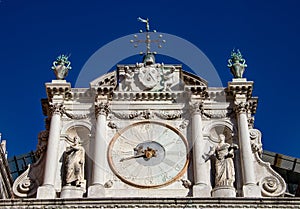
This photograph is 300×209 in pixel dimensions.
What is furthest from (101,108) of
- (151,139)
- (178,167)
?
(178,167)

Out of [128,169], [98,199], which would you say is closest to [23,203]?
[98,199]

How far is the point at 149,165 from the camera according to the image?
80.5ft

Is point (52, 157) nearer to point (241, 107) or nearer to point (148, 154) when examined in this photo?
point (148, 154)

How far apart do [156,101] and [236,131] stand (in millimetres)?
3394

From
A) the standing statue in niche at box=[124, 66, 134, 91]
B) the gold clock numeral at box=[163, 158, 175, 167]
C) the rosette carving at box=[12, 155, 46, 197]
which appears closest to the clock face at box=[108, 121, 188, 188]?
the gold clock numeral at box=[163, 158, 175, 167]

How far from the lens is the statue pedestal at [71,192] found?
75.8ft

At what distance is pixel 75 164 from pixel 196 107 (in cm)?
523

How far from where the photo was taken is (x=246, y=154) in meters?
24.5

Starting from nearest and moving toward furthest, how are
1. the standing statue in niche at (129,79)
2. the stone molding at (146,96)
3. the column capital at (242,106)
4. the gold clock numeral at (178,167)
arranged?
the gold clock numeral at (178,167) < the column capital at (242,106) < the stone molding at (146,96) < the standing statue in niche at (129,79)

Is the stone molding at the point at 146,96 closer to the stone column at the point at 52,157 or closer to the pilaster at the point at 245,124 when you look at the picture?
the pilaster at the point at 245,124

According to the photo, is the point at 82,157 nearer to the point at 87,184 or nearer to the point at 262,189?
the point at 87,184

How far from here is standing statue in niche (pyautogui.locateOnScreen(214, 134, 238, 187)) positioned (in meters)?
23.7

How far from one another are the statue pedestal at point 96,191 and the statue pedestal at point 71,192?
38 cm

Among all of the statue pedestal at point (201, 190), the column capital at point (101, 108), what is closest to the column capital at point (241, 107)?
the statue pedestal at point (201, 190)
